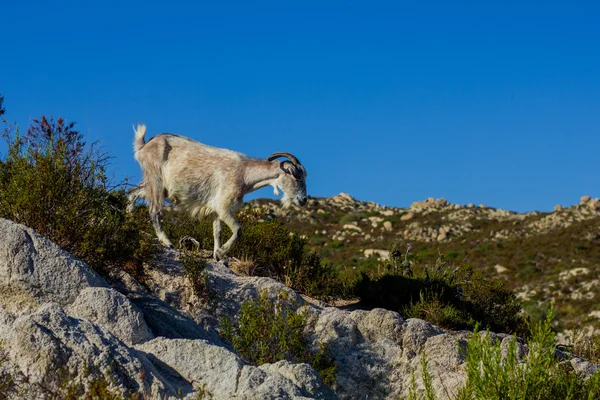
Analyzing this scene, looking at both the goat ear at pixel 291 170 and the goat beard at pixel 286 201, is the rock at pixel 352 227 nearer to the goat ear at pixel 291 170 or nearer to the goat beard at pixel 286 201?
the goat beard at pixel 286 201

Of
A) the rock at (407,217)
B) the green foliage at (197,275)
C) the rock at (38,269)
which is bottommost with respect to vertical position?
the rock at (38,269)

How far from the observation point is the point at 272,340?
9.55m

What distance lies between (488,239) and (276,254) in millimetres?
37386

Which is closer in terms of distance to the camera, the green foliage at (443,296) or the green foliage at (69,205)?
the green foliage at (69,205)

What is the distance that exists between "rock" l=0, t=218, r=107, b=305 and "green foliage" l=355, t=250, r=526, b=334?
6539 millimetres

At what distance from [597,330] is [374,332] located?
2194 cm

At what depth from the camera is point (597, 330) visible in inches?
1161

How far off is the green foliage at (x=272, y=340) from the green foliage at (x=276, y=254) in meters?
4.34

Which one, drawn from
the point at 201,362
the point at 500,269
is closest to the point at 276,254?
the point at 201,362

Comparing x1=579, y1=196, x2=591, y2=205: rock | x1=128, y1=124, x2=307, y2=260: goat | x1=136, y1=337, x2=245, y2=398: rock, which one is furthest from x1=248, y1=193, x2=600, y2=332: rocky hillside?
x1=136, y1=337, x2=245, y2=398: rock

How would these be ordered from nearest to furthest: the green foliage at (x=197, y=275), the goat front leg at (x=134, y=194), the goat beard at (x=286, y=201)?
the green foliage at (x=197, y=275) → the goat beard at (x=286, y=201) → the goat front leg at (x=134, y=194)

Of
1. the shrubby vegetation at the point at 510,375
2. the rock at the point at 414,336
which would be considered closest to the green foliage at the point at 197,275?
the rock at the point at 414,336

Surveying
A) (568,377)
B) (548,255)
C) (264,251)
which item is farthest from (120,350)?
(548,255)

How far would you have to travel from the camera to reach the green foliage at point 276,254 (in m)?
14.4
